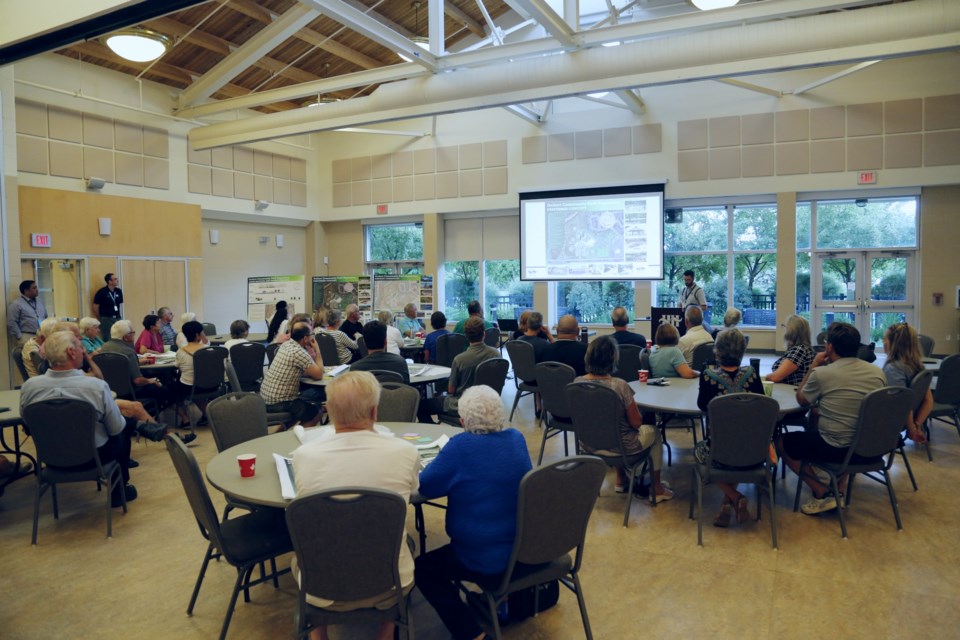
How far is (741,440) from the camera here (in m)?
3.52

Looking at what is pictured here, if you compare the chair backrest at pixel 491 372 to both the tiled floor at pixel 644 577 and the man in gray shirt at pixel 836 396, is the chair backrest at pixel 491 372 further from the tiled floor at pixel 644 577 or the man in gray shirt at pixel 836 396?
the man in gray shirt at pixel 836 396

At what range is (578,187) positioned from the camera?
1191 centimetres

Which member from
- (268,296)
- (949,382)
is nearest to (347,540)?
(949,382)

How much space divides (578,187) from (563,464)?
10225 millimetres

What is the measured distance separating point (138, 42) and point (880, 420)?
25.7ft

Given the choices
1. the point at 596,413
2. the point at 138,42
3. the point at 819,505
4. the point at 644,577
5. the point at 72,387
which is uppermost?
the point at 138,42

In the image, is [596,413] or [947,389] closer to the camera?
[596,413]

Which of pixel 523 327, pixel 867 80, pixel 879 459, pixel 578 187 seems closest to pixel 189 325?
pixel 523 327

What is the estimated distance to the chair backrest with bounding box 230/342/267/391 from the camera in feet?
21.4

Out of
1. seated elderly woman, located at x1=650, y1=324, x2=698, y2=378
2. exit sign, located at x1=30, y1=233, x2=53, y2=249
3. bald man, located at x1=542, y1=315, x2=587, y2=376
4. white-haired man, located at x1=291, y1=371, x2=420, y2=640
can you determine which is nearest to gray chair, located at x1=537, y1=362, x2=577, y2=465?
bald man, located at x1=542, y1=315, x2=587, y2=376

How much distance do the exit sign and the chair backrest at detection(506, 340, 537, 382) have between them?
302 inches

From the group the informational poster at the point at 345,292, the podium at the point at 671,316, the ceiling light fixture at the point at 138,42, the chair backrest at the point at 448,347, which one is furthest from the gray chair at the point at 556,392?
the informational poster at the point at 345,292

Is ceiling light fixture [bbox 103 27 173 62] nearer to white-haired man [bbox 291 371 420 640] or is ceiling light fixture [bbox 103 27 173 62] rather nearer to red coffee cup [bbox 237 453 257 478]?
red coffee cup [bbox 237 453 257 478]

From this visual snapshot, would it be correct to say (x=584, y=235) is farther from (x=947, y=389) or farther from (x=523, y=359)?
(x=947, y=389)
